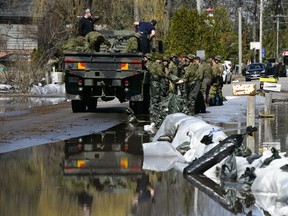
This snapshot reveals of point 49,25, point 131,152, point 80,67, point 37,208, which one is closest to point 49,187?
point 37,208

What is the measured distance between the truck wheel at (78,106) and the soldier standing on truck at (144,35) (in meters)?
2.47

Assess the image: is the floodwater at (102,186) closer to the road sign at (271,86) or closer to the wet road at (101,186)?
the wet road at (101,186)

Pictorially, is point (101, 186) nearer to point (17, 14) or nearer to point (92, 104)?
point (92, 104)

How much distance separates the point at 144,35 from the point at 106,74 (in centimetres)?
262

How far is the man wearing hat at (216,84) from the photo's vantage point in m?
25.5

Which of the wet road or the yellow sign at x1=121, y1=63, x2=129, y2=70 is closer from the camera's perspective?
the wet road

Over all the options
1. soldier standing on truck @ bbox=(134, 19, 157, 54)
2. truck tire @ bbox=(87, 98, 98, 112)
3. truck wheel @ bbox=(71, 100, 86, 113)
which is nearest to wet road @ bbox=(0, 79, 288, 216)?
soldier standing on truck @ bbox=(134, 19, 157, 54)

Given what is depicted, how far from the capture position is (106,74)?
2188 cm

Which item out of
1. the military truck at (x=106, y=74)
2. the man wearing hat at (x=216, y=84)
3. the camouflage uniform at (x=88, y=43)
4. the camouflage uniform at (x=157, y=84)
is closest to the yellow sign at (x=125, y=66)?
the military truck at (x=106, y=74)

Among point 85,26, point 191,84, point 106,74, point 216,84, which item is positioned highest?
point 85,26

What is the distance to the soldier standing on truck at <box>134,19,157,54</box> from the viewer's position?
77.0ft

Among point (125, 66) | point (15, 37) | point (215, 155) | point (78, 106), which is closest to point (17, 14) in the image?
point (15, 37)

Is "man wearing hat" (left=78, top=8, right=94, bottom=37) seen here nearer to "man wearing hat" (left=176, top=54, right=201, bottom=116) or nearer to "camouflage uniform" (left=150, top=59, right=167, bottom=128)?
"man wearing hat" (left=176, top=54, right=201, bottom=116)

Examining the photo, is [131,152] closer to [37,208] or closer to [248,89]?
[248,89]
